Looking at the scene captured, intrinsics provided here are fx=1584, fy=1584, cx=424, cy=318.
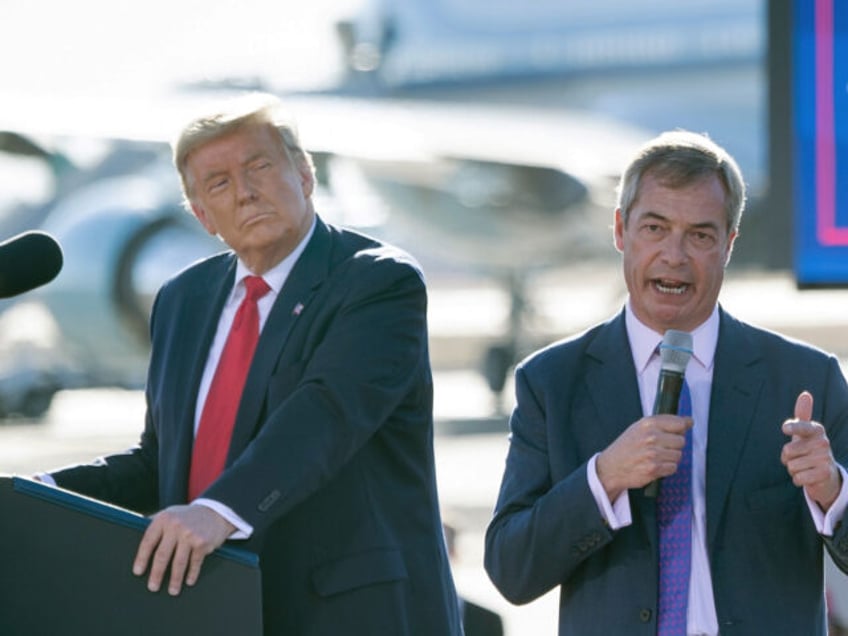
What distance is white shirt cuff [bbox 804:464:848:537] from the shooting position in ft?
7.43

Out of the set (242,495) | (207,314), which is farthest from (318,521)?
(207,314)

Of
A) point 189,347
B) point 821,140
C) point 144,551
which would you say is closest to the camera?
point 144,551

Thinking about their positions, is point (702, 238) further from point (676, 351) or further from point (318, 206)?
point (318, 206)

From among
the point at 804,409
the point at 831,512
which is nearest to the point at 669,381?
the point at 804,409

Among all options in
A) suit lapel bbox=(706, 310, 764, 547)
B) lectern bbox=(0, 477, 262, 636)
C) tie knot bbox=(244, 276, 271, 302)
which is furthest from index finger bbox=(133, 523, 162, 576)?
suit lapel bbox=(706, 310, 764, 547)

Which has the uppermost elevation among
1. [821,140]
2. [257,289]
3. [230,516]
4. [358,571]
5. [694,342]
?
[821,140]

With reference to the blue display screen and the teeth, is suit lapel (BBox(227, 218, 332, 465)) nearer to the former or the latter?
the teeth

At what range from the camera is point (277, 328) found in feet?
8.48

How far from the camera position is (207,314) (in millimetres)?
2750

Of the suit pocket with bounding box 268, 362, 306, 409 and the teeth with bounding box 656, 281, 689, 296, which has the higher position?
the teeth with bounding box 656, 281, 689, 296

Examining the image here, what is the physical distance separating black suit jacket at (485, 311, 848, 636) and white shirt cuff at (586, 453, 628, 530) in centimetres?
1

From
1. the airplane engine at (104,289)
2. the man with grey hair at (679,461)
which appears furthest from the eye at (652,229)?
the airplane engine at (104,289)

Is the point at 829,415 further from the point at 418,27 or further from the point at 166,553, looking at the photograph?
the point at 418,27

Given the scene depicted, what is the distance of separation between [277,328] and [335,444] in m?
0.30
